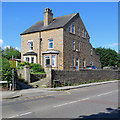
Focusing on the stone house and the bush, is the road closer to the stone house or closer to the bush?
the bush

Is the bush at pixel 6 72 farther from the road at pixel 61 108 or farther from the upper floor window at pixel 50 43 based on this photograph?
the upper floor window at pixel 50 43

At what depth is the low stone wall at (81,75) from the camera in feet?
69.4

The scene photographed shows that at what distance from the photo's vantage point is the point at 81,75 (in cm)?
2541

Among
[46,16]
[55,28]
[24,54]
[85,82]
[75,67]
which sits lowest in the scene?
[85,82]

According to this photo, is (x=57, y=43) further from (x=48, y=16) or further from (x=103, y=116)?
(x=103, y=116)

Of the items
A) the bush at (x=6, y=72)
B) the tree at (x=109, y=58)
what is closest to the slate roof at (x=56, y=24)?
the bush at (x=6, y=72)

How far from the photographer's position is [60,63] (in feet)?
97.7

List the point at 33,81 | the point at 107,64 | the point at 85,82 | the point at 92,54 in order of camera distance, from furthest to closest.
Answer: the point at 107,64 → the point at 92,54 → the point at 85,82 → the point at 33,81

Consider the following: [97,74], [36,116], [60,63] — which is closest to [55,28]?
[60,63]

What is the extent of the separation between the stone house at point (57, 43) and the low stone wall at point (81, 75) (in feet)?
15.5

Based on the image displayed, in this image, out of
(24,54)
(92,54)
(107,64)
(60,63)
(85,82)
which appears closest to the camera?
(85,82)

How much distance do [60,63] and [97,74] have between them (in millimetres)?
6908

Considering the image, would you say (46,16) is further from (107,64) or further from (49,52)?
(107,64)

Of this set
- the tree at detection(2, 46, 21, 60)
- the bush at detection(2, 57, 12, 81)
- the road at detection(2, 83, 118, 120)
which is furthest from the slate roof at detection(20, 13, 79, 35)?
the tree at detection(2, 46, 21, 60)
